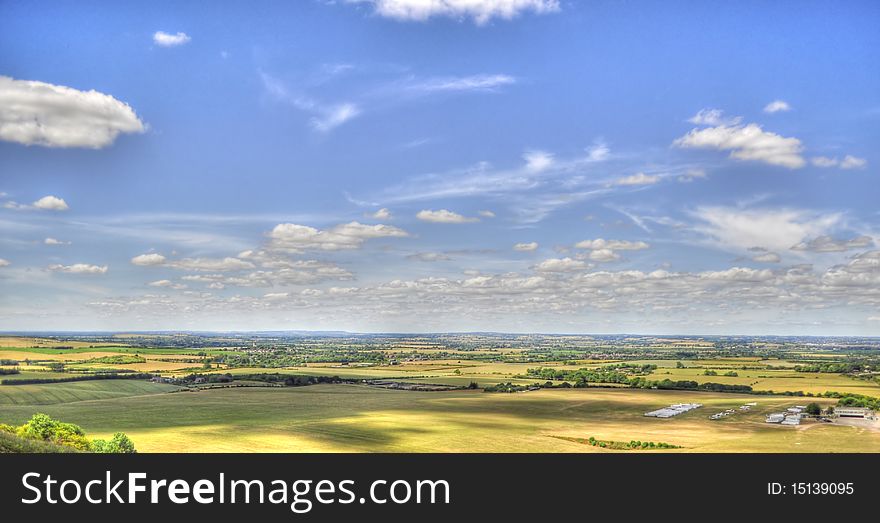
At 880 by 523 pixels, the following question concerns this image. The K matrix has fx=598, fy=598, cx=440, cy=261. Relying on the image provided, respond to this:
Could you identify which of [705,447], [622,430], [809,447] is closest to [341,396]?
[622,430]

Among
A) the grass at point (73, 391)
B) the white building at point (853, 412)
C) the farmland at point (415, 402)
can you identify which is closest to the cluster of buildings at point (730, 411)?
the farmland at point (415, 402)

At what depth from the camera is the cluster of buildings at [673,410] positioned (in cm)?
7406

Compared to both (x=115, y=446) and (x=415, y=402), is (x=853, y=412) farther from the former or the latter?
(x=115, y=446)

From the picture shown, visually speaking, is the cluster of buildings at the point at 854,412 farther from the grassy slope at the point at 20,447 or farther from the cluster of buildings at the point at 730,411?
the grassy slope at the point at 20,447

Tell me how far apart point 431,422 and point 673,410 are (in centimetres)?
3276

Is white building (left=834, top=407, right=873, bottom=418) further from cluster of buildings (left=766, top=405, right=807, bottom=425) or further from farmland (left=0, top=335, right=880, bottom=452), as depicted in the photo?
farmland (left=0, top=335, right=880, bottom=452)

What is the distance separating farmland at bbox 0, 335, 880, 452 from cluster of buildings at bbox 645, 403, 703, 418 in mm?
1672

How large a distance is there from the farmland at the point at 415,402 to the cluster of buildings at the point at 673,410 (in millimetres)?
1672

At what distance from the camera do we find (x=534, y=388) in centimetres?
10931

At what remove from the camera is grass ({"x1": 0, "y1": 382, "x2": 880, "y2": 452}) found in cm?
5384

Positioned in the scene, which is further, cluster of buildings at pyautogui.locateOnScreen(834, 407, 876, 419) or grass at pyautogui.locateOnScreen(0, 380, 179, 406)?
grass at pyautogui.locateOnScreen(0, 380, 179, 406)

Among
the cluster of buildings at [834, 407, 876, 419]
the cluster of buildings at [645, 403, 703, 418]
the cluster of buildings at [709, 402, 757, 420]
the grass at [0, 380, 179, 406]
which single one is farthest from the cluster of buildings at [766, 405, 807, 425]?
the grass at [0, 380, 179, 406]

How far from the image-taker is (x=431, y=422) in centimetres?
7025

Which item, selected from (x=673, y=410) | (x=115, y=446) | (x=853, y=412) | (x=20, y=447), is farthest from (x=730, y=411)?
(x=20, y=447)
